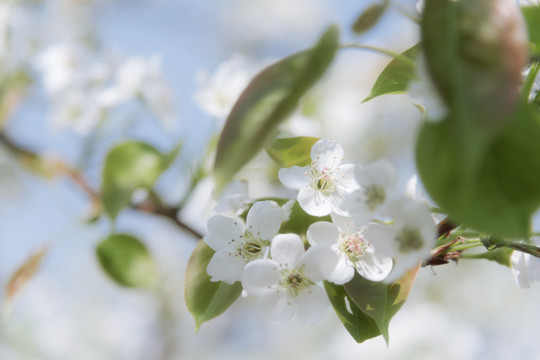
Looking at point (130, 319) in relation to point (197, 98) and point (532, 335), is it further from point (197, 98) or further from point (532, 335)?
point (197, 98)

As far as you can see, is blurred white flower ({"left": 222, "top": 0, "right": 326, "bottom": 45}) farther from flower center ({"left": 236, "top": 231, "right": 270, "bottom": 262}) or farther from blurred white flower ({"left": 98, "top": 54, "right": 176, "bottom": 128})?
flower center ({"left": 236, "top": 231, "right": 270, "bottom": 262})

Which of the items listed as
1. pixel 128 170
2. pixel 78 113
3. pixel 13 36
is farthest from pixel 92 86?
pixel 128 170

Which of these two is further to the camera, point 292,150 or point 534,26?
point 292,150

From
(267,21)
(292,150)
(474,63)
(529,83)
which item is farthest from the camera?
(267,21)

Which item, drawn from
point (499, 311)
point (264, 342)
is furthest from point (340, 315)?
point (264, 342)

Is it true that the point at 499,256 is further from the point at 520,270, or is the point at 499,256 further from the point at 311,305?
the point at 311,305

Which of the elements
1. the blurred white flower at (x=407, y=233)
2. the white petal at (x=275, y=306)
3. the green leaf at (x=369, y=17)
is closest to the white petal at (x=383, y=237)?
the blurred white flower at (x=407, y=233)
